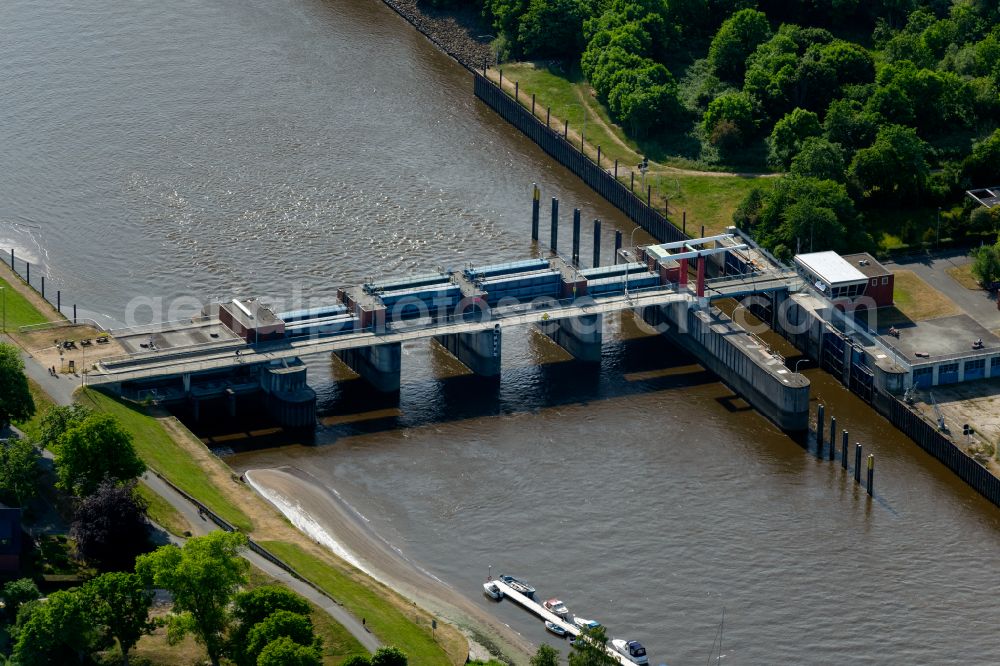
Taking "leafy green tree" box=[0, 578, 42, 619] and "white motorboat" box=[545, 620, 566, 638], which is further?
"white motorboat" box=[545, 620, 566, 638]

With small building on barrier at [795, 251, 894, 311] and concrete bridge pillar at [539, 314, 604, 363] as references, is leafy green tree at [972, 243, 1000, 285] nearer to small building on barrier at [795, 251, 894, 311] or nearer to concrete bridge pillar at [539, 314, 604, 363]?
small building on barrier at [795, 251, 894, 311]

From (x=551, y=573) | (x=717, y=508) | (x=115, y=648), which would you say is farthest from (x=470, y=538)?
(x=115, y=648)

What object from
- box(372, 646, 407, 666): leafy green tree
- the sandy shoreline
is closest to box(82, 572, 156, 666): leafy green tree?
box(372, 646, 407, 666): leafy green tree

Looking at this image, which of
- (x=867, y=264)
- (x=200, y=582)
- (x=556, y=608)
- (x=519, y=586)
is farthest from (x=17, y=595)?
(x=867, y=264)

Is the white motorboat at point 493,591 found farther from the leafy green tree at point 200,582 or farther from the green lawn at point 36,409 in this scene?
the green lawn at point 36,409

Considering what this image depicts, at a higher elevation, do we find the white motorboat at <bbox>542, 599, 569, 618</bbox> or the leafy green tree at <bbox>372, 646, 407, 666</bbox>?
the leafy green tree at <bbox>372, 646, 407, 666</bbox>

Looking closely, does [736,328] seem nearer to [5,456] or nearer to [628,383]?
[628,383]

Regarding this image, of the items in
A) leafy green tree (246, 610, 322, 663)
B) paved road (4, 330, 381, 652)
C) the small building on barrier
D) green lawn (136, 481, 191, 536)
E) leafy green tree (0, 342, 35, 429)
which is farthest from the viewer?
the small building on barrier
